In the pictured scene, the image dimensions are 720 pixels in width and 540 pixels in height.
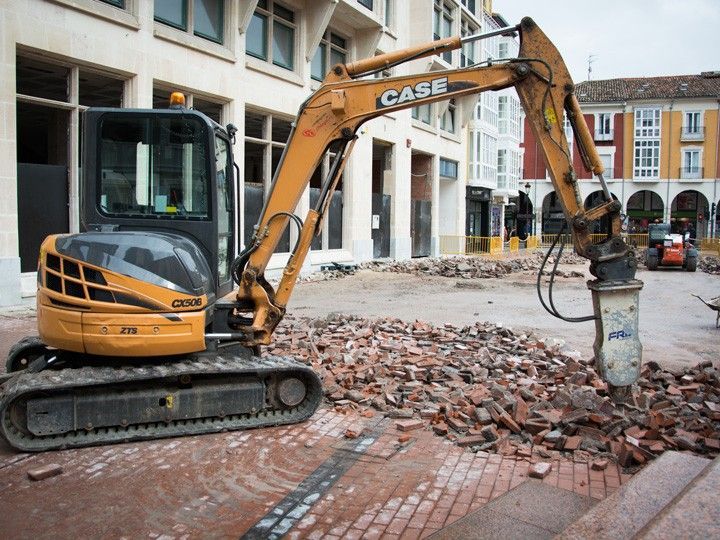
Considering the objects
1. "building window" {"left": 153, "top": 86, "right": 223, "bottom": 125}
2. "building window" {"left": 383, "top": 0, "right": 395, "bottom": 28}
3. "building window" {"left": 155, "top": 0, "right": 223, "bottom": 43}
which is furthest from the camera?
"building window" {"left": 383, "top": 0, "right": 395, "bottom": 28}

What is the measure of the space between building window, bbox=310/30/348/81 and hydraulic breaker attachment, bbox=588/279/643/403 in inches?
723

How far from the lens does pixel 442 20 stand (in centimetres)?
3180

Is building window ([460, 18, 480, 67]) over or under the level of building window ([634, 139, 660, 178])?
over

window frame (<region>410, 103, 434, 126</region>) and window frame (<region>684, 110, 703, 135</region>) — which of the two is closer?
window frame (<region>410, 103, 434, 126</region>)

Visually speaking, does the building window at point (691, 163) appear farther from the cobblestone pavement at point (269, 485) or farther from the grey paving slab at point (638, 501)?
the grey paving slab at point (638, 501)

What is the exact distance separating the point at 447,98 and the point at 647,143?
6182cm

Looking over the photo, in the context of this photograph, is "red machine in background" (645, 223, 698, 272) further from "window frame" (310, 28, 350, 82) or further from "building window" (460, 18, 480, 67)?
"window frame" (310, 28, 350, 82)

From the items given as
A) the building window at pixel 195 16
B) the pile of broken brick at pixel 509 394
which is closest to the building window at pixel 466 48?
the building window at pixel 195 16

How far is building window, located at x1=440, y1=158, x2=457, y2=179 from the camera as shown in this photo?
33312mm

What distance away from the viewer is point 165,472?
496 centimetres

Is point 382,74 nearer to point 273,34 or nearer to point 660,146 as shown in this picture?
point 273,34

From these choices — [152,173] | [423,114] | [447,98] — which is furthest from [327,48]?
[152,173]

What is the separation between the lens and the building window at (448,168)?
1312 inches

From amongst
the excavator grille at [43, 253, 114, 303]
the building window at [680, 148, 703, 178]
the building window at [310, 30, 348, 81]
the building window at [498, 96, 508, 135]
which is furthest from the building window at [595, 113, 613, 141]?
the excavator grille at [43, 253, 114, 303]
